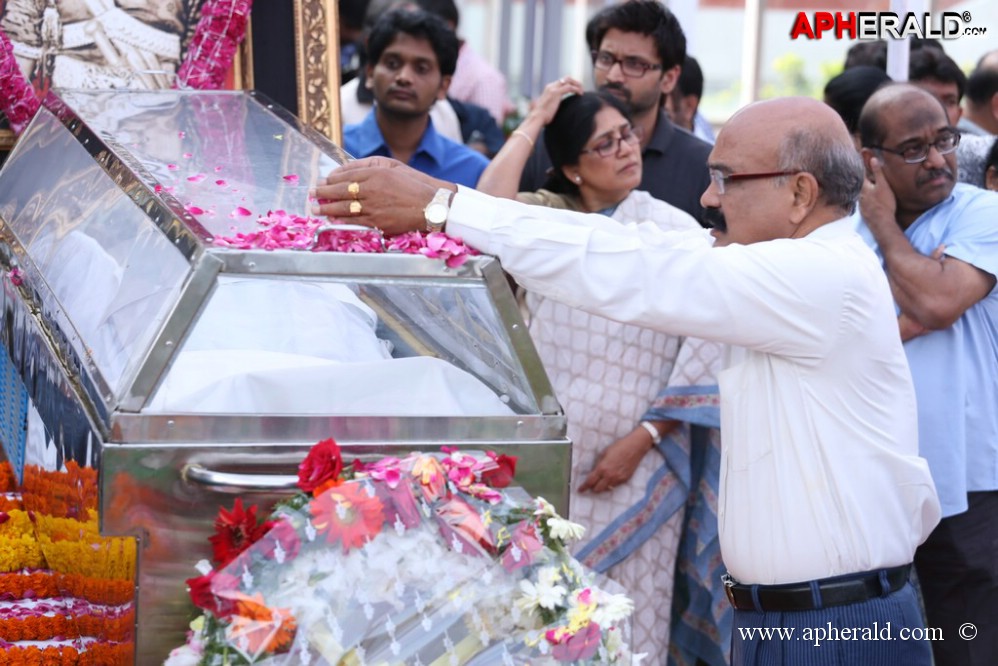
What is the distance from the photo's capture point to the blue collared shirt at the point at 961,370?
12.6 ft

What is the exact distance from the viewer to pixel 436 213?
9.15ft

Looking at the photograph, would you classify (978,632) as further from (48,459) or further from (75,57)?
(75,57)

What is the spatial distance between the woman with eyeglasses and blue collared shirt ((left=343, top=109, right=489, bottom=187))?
0.80 metres

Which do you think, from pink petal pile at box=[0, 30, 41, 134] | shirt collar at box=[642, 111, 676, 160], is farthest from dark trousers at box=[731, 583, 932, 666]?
pink petal pile at box=[0, 30, 41, 134]

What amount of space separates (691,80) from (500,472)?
3861 mm

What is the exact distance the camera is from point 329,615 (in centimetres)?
230

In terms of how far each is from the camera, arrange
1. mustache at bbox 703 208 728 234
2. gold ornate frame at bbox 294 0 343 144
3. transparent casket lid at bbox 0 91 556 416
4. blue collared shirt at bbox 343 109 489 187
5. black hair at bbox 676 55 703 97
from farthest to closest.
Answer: black hair at bbox 676 55 703 97
blue collared shirt at bbox 343 109 489 187
gold ornate frame at bbox 294 0 343 144
mustache at bbox 703 208 728 234
transparent casket lid at bbox 0 91 556 416

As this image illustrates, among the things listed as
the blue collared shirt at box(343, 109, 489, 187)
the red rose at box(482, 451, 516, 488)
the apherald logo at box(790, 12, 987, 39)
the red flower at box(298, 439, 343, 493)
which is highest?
the apherald logo at box(790, 12, 987, 39)

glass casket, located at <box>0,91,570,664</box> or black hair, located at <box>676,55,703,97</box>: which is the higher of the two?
black hair, located at <box>676,55,703,97</box>

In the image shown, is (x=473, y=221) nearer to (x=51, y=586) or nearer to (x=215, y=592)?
(x=215, y=592)

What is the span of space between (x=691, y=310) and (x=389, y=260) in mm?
616

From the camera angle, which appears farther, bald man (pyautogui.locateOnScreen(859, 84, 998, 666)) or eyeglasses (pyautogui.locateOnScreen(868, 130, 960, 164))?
eyeglasses (pyautogui.locateOnScreen(868, 130, 960, 164))

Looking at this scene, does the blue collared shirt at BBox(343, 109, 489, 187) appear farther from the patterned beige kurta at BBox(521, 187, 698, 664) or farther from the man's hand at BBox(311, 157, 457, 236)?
the man's hand at BBox(311, 157, 457, 236)

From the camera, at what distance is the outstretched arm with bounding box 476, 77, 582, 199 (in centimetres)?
422
